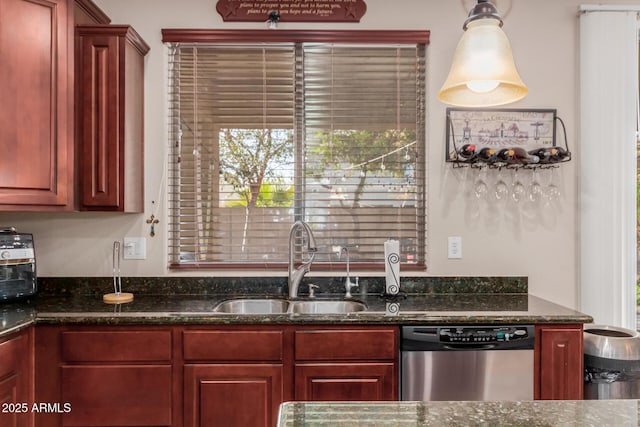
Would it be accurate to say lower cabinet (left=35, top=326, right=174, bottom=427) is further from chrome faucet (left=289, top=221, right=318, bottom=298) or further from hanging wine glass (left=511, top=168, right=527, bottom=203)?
hanging wine glass (left=511, top=168, right=527, bottom=203)

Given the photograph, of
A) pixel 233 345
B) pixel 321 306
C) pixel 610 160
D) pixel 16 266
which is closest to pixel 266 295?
pixel 321 306

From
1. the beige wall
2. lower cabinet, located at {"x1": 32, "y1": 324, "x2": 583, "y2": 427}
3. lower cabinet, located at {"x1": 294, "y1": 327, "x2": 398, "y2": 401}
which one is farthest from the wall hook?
lower cabinet, located at {"x1": 294, "y1": 327, "x2": 398, "y2": 401}

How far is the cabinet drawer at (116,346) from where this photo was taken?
6.01 feet

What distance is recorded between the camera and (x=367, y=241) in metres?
2.49

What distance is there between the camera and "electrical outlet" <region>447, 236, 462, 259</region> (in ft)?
8.05

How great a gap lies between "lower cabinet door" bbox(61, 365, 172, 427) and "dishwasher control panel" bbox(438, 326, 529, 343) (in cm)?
124

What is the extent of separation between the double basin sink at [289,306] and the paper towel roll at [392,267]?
205 millimetres

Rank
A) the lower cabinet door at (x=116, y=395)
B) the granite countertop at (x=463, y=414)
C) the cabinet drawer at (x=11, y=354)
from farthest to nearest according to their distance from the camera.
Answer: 1. the lower cabinet door at (x=116, y=395)
2. the cabinet drawer at (x=11, y=354)
3. the granite countertop at (x=463, y=414)

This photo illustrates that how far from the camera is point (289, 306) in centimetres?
230

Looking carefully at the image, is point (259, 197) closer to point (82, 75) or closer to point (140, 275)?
point (140, 275)

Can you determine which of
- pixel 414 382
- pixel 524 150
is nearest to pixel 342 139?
pixel 524 150

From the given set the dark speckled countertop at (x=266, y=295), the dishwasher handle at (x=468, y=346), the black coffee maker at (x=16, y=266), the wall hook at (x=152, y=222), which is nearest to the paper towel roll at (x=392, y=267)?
the dark speckled countertop at (x=266, y=295)

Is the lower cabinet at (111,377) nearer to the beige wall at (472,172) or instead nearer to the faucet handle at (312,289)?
the beige wall at (472,172)

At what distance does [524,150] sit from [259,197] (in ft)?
4.98
